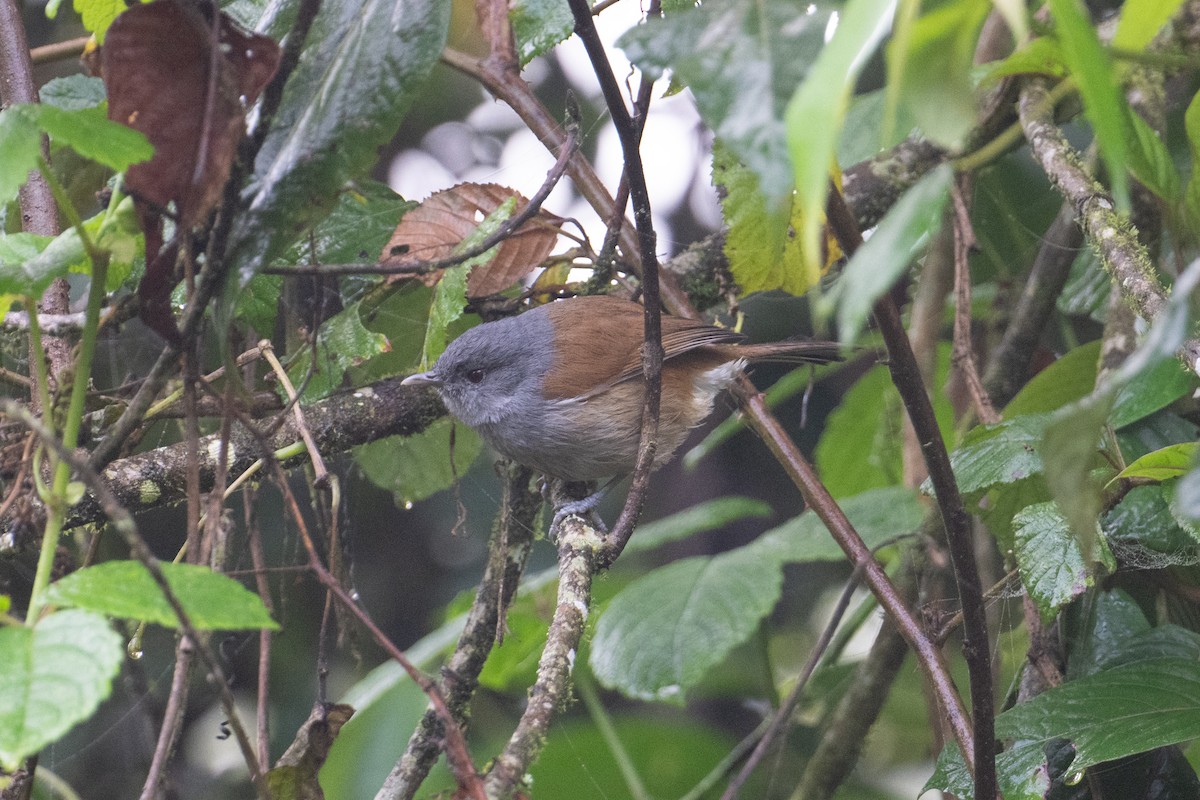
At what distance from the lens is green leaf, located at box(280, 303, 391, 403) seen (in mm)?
2400

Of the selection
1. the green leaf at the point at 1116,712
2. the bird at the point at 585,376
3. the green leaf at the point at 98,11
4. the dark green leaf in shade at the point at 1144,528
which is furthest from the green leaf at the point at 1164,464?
the green leaf at the point at 98,11

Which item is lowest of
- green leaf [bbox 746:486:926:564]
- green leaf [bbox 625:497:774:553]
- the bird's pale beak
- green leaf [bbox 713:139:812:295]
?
green leaf [bbox 746:486:926:564]

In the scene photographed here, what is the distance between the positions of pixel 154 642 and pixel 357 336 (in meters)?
2.39

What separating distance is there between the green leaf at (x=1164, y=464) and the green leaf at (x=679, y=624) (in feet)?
4.03

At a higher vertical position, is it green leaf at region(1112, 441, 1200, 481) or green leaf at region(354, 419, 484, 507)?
green leaf at region(354, 419, 484, 507)

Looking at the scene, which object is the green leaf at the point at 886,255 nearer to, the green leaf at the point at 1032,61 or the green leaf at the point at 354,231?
the green leaf at the point at 1032,61

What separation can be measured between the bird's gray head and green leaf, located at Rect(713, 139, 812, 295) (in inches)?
33.5

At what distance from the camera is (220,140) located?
1.42m

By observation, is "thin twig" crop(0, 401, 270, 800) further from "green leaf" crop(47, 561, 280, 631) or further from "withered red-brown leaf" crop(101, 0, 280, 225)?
"withered red-brown leaf" crop(101, 0, 280, 225)

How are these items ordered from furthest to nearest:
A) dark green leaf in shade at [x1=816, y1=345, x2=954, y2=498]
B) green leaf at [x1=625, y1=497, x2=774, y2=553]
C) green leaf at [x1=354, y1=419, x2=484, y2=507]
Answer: dark green leaf in shade at [x1=816, y1=345, x2=954, y2=498] < green leaf at [x1=625, y1=497, x2=774, y2=553] < green leaf at [x1=354, y1=419, x2=484, y2=507]

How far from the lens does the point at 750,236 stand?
103 inches

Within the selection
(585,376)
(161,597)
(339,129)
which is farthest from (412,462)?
(161,597)

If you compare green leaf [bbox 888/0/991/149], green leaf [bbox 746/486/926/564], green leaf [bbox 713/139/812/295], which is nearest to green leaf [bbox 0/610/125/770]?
green leaf [bbox 888/0/991/149]

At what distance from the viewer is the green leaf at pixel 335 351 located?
7.88 ft
